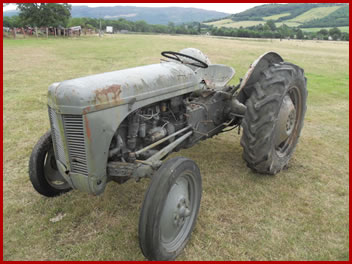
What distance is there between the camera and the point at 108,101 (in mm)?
2379

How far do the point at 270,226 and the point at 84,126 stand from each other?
2.07 metres

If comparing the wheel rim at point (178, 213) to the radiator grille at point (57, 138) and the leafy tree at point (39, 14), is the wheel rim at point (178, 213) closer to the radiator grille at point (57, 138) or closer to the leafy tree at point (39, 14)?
the radiator grille at point (57, 138)

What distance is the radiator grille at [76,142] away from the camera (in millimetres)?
2314

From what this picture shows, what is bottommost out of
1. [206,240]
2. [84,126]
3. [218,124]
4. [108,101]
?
[206,240]

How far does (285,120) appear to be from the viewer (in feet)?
12.4

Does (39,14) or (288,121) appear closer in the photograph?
(288,121)

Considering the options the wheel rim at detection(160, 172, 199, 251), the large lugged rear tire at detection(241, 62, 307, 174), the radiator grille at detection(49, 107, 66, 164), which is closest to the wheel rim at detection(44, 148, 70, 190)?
the radiator grille at detection(49, 107, 66, 164)

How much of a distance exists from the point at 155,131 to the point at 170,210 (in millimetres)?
842

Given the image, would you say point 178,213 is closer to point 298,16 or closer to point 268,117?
Result: point 268,117

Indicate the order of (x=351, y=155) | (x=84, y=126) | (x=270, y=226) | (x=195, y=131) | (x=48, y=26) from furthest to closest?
(x=48, y=26), (x=351, y=155), (x=195, y=131), (x=270, y=226), (x=84, y=126)

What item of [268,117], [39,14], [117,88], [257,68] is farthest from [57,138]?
[39,14]

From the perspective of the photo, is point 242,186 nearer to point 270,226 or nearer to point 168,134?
point 270,226

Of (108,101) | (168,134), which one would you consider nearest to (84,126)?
(108,101)

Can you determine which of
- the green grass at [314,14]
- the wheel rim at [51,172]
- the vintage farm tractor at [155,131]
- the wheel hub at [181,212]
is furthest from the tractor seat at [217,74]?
the green grass at [314,14]
